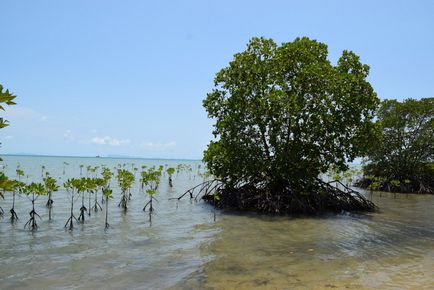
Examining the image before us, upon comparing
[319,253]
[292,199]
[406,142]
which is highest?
[406,142]

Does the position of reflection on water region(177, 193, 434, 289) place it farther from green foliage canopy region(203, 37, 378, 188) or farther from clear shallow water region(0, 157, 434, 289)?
green foliage canopy region(203, 37, 378, 188)

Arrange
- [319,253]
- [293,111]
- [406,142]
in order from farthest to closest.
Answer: [406,142], [293,111], [319,253]

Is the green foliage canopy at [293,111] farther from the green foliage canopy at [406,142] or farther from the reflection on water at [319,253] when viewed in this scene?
the green foliage canopy at [406,142]

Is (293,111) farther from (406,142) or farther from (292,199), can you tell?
(406,142)

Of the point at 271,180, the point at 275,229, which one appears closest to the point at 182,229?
the point at 275,229

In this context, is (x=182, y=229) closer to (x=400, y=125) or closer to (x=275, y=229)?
(x=275, y=229)

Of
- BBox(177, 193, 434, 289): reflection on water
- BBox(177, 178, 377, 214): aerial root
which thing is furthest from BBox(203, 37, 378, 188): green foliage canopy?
BBox(177, 193, 434, 289): reflection on water

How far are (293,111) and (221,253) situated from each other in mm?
7469

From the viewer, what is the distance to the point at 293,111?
14859 mm

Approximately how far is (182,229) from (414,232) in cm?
793

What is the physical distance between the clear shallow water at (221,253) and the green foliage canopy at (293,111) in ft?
8.27

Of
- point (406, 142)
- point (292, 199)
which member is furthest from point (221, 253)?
point (406, 142)

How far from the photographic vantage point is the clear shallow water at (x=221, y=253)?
725 cm

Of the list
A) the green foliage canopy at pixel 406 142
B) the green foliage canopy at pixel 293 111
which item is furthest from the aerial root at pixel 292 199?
the green foliage canopy at pixel 406 142
